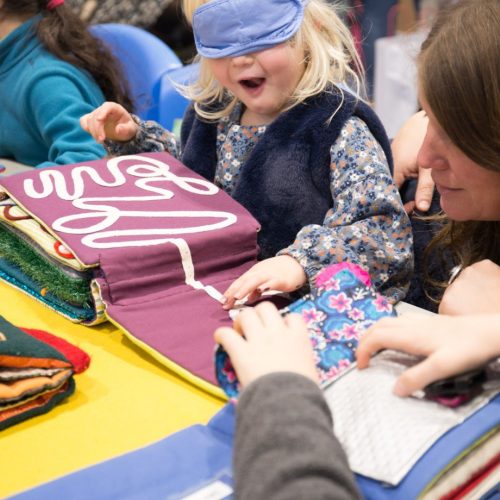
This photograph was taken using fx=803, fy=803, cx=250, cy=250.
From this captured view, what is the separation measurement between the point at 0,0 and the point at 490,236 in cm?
133

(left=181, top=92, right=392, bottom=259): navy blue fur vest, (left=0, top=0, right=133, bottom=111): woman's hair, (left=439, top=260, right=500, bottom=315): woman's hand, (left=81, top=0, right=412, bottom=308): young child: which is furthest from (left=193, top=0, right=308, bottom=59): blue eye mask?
(left=0, top=0, right=133, bottom=111): woman's hair

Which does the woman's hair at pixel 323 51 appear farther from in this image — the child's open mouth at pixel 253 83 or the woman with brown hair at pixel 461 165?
the woman with brown hair at pixel 461 165

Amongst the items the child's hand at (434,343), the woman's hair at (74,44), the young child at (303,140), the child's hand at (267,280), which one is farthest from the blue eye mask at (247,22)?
the woman's hair at (74,44)

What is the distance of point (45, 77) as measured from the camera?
1751 millimetres

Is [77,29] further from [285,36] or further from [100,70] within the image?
[285,36]

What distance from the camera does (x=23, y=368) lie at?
31.9 inches

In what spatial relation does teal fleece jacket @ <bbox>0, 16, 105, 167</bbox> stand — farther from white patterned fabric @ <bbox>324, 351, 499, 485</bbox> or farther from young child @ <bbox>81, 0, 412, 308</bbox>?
white patterned fabric @ <bbox>324, 351, 499, 485</bbox>

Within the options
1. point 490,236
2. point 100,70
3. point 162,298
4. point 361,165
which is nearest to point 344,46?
point 361,165

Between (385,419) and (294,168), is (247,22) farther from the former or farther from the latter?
(385,419)

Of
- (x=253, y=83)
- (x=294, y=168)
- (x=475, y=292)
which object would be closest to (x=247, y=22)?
(x=253, y=83)

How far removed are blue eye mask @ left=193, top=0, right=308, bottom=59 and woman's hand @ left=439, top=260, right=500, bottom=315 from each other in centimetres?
47

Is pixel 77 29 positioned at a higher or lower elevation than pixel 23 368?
higher

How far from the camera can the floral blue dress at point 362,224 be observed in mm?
1005

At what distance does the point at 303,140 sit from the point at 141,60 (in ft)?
3.07
